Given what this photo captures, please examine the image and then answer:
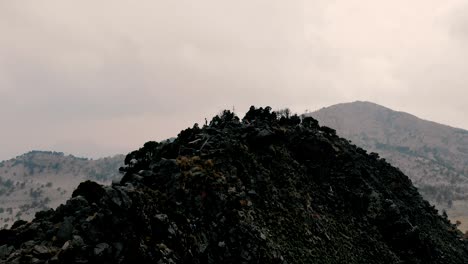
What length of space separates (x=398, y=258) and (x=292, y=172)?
60.3 feet

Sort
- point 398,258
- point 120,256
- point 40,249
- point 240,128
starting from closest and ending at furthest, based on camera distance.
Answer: point 40,249
point 120,256
point 398,258
point 240,128

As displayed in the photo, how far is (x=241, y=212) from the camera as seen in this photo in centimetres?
4491

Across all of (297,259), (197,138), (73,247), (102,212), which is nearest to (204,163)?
(197,138)

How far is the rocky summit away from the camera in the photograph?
3058 cm

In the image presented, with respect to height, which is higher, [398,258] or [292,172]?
[292,172]

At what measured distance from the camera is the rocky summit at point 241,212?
30.6 metres

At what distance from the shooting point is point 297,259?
45344 mm

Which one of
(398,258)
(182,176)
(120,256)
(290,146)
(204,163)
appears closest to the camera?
(120,256)

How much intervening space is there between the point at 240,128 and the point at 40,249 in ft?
132

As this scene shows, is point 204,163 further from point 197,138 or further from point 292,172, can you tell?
point 292,172

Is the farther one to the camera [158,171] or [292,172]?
[292,172]

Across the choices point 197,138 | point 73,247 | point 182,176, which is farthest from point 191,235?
point 197,138

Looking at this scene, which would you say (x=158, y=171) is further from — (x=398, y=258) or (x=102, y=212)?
(x=398, y=258)

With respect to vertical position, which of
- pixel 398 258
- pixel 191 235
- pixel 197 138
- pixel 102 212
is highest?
pixel 197 138
